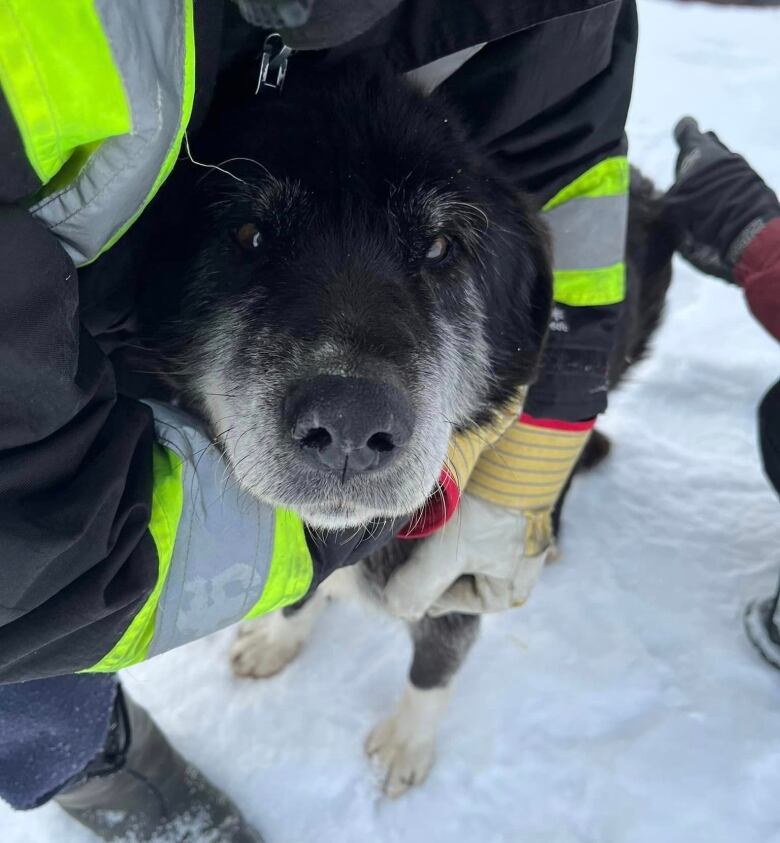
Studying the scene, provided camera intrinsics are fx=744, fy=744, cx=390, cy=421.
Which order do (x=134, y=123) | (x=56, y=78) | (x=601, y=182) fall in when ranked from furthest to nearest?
1. (x=601, y=182)
2. (x=134, y=123)
3. (x=56, y=78)

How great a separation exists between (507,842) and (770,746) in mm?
894

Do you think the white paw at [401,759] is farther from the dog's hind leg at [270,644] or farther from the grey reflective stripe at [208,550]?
the grey reflective stripe at [208,550]

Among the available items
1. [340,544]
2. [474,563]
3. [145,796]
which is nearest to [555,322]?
[474,563]

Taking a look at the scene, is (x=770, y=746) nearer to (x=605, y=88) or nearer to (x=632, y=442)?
(x=632, y=442)

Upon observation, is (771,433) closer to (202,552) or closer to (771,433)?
(771,433)

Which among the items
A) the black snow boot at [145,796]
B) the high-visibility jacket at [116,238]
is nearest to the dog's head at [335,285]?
the high-visibility jacket at [116,238]

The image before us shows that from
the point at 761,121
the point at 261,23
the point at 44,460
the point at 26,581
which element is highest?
the point at 261,23

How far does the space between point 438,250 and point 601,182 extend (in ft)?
1.73

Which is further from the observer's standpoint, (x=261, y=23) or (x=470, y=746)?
(x=470, y=746)

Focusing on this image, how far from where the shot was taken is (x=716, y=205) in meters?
2.44

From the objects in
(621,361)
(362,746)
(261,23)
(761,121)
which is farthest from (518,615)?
(761,121)

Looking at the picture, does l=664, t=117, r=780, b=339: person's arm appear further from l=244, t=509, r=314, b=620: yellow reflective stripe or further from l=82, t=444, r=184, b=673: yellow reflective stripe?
l=82, t=444, r=184, b=673: yellow reflective stripe

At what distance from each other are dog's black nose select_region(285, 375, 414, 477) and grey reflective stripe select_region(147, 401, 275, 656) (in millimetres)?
216

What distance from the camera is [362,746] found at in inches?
97.1
